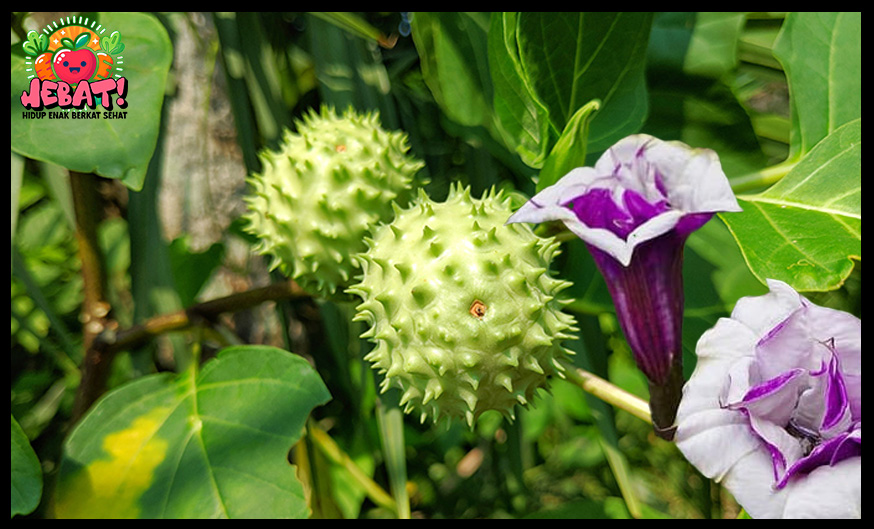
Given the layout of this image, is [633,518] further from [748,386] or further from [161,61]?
[161,61]

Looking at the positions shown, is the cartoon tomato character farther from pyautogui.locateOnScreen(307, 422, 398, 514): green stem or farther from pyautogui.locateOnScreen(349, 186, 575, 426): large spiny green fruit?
pyautogui.locateOnScreen(307, 422, 398, 514): green stem

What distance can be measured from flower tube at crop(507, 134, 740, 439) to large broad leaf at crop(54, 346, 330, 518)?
0.95 feet

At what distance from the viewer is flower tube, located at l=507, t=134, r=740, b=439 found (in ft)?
1.78

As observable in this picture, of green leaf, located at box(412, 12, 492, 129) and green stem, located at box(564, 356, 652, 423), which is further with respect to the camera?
green leaf, located at box(412, 12, 492, 129)

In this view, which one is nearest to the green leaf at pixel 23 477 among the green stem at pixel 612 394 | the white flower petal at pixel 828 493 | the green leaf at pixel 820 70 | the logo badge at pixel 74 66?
the logo badge at pixel 74 66

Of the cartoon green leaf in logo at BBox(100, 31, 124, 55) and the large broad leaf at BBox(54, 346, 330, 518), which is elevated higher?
the cartoon green leaf in logo at BBox(100, 31, 124, 55)

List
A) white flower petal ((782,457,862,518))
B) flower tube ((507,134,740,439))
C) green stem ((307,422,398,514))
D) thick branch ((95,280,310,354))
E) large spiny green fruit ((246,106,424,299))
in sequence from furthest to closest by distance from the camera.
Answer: green stem ((307,422,398,514)), thick branch ((95,280,310,354)), large spiny green fruit ((246,106,424,299)), flower tube ((507,134,740,439)), white flower petal ((782,457,862,518))

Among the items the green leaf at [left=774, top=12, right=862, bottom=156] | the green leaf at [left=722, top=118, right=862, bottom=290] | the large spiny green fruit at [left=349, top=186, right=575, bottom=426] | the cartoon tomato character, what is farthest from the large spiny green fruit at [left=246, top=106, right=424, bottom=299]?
the green leaf at [left=774, top=12, right=862, bottom=156]

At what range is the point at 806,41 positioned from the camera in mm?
772

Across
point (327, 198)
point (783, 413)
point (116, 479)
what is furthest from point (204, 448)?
point (783, 413)

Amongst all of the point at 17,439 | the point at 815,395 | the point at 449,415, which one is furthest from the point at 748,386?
the point at 17,439

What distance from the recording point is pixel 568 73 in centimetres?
70

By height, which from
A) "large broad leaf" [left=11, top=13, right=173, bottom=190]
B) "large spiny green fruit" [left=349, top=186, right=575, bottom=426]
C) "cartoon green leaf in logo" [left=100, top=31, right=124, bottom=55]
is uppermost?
"cartoon green leaf in logo" [left=100, top=31, right=124, bottom=55]
